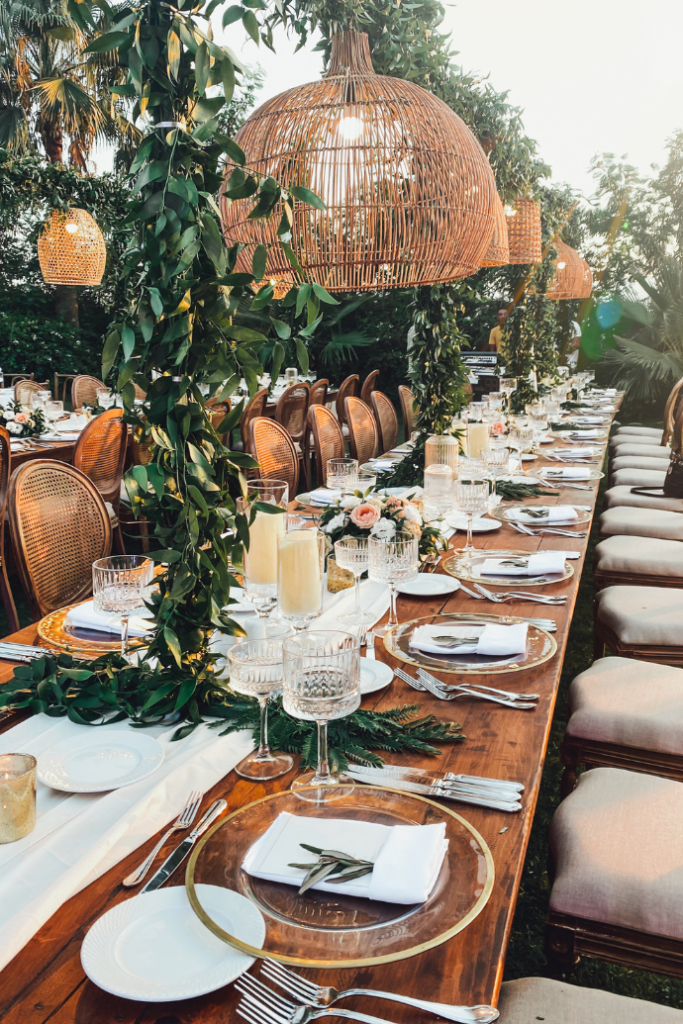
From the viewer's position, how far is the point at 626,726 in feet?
5.77

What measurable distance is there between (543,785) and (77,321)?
10.4 meters

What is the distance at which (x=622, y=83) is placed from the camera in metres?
10.8

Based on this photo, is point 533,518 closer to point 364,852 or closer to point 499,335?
point 364,852

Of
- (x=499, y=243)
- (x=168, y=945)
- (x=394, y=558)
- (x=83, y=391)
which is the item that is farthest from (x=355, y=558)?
(x=83, y=391)

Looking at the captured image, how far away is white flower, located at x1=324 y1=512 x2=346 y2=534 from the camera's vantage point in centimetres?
201

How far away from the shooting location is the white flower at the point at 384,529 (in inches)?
64.1

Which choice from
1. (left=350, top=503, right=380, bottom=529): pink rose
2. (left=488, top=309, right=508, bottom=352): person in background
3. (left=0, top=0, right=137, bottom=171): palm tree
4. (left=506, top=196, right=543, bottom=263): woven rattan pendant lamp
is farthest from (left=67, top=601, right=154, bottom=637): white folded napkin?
(left=0, top=0, right=137, bottom=171): palm tree

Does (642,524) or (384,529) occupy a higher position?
(384,529)

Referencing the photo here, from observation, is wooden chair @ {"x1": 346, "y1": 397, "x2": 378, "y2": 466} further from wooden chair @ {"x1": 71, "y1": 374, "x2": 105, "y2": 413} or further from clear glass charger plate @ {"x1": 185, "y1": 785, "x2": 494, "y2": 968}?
clear glass charger plate @ {"x1": 185, "y1": 785, "x2": 494, "y2": 968}

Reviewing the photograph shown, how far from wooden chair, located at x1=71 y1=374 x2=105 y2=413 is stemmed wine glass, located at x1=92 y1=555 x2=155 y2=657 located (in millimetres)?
5367

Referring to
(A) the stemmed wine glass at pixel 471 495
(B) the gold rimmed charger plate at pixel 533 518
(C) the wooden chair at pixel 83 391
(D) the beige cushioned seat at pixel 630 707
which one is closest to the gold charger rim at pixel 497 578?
(A) the stemmed wine glass at pixel 471 495

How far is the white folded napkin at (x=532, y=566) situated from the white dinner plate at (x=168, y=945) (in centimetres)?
133

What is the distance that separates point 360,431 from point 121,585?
341 cm

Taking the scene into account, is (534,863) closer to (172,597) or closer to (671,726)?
(671,726)
